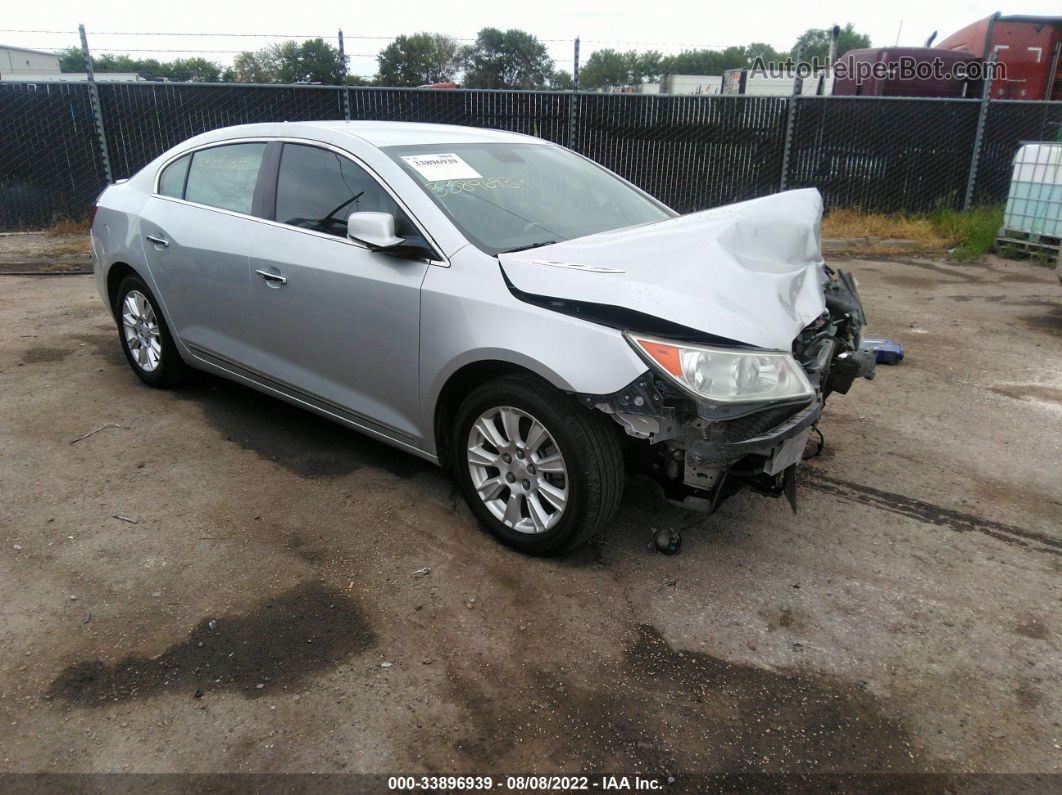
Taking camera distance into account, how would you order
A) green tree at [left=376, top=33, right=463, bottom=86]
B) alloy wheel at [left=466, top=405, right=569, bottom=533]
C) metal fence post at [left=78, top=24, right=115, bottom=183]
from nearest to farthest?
1. alloy wheel at [left=466, top=405, right=569, bottom=533]
2. metal fence post at [left=78, top=24, right=115, bottom=183]
3. green tree at [left=376, top=33, right=463, bottom=86]

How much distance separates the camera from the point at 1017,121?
12.4m

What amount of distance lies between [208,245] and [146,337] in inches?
45.4

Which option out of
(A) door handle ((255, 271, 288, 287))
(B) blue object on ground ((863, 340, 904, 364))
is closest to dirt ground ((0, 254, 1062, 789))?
(A) door handle ((255, 271, 288, 287))

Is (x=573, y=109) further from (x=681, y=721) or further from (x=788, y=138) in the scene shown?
(x=681, y=721)

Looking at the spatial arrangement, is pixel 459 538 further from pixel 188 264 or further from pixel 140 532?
pixel 188 264

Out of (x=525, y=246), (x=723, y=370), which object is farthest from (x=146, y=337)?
(x=723, y=370)

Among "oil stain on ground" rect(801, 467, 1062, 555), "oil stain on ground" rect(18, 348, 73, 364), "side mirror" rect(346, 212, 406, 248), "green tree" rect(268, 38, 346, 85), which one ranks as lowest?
"oil stain on ground" rect(801, 467, 1062, 555)

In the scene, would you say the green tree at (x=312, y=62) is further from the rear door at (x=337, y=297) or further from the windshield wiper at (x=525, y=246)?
the windshield wiper at (x=525, y=246)

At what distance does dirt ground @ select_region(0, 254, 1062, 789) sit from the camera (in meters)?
2.38

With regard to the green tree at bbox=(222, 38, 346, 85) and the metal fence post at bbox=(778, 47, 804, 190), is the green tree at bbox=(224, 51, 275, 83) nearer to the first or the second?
the green tree at bbox=(222, 38, 346, 85)

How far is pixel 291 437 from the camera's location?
4582 millimetres

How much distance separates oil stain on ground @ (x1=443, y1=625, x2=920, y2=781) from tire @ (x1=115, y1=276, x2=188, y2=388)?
3.35 metres

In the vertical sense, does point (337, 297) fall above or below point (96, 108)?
below

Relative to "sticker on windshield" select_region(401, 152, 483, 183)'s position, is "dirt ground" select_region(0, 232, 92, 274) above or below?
below
